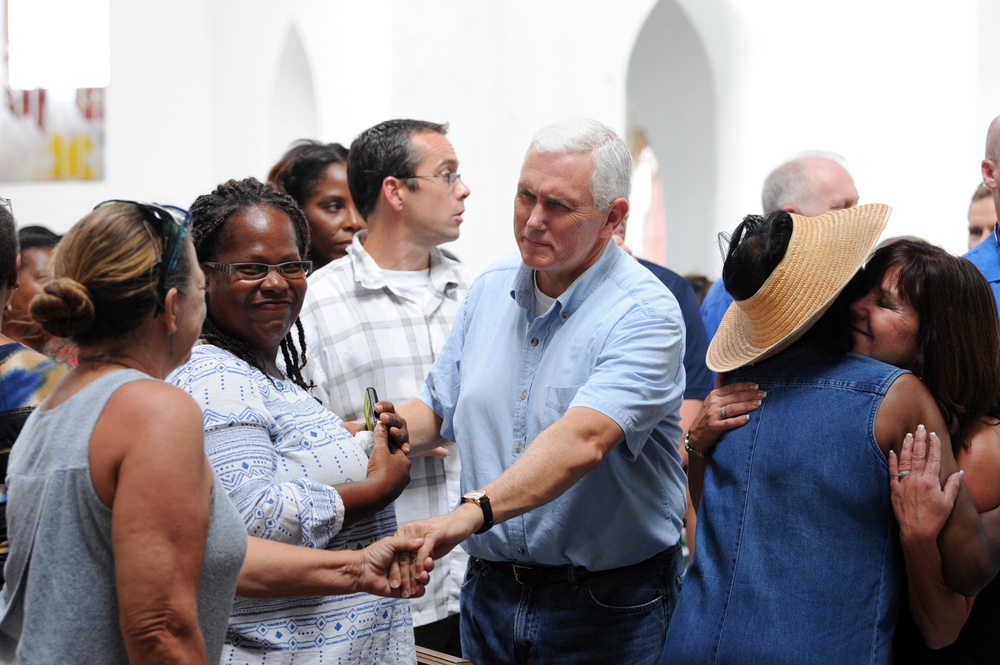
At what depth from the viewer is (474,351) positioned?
2959 mm

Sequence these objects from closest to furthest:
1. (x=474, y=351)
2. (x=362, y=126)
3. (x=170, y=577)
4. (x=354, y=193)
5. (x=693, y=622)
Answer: (x=170, y=577) → (x=693, y=622) → (x=474, y=351) → (x=354, y=193) → (x=362, y=126)

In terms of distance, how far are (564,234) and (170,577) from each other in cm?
137

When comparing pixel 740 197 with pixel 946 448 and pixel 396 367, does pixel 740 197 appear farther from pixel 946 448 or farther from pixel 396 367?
pixel 946 448

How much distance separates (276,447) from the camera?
2305 millimetres

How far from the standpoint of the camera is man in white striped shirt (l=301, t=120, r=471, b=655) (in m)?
3.62

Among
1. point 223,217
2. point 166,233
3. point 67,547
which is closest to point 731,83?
point 223,217

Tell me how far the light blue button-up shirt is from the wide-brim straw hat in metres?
0.28

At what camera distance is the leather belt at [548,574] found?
2729 mm

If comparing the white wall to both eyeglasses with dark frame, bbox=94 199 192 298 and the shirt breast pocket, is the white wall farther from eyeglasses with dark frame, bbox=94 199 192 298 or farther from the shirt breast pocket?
eyeglasses with dark frame, bbox=94 199 192 298

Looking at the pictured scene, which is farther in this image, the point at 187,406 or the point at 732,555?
the point at 732,555

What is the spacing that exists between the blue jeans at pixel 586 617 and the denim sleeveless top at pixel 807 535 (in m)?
0.41

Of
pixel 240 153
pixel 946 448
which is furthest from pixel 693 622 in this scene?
pixel 240 153

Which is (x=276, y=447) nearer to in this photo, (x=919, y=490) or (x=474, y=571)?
(x=474, y=571)

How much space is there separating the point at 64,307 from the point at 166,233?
0.70 ft
